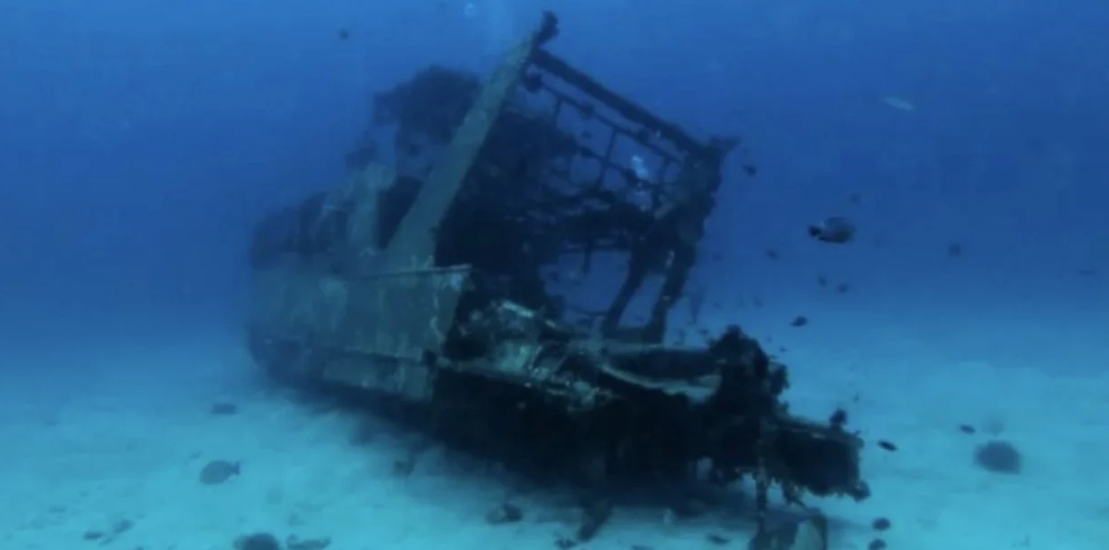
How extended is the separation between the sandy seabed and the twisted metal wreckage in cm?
82

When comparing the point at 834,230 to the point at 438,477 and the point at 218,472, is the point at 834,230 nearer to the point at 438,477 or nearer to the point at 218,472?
the point at 438,477

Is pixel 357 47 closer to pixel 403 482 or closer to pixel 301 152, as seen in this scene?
pixel 301 152

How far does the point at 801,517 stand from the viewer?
812cm

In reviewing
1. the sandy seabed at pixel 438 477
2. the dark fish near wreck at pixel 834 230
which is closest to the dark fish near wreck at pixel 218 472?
the sandy seabed at pixel 438 477

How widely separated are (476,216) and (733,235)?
78.6 meters

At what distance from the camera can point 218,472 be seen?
10883 millimetres

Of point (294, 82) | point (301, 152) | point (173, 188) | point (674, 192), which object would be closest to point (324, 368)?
point (674, 192)

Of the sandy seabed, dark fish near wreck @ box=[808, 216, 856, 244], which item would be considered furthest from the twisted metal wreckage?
dark fish near wreck @ box=[808, 216, 856, 244]

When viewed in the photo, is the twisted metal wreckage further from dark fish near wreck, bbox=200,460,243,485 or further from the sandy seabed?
dark fish near wreck, bbox=200,460,243,485

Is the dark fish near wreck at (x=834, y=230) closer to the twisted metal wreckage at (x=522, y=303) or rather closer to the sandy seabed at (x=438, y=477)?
the twisted metal wreckage at (x=522, y=303)

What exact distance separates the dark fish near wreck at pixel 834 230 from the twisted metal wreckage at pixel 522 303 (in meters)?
1.52

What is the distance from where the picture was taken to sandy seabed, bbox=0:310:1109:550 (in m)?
8.19

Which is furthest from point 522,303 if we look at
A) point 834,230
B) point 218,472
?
point 218,472

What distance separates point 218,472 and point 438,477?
11.1 ft
